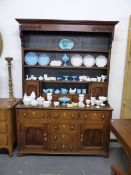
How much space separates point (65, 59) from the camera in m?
2.99

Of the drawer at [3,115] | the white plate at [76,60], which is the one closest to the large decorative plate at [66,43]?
the white plate at [76,60]

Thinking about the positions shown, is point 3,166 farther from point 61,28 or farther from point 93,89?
point 61,28

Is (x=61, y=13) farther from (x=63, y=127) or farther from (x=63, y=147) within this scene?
(x=63, y=147)

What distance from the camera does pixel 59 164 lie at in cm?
267

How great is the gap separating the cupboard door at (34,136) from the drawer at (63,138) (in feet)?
0.39

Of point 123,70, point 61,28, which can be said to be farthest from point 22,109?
point 123,70

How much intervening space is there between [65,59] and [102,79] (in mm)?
666

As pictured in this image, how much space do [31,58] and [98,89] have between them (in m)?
1.16

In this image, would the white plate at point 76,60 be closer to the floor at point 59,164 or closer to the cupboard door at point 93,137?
the cupboard door at point 93,137

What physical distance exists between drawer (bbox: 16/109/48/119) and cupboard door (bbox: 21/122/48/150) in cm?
11

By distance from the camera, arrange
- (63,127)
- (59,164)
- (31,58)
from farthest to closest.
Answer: (31,58) → (63,127) → (59,164)

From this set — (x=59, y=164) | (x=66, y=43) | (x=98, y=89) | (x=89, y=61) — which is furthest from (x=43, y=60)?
(x=59, y=164)

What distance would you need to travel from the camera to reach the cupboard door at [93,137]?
110 inches

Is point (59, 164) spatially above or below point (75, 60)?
below
